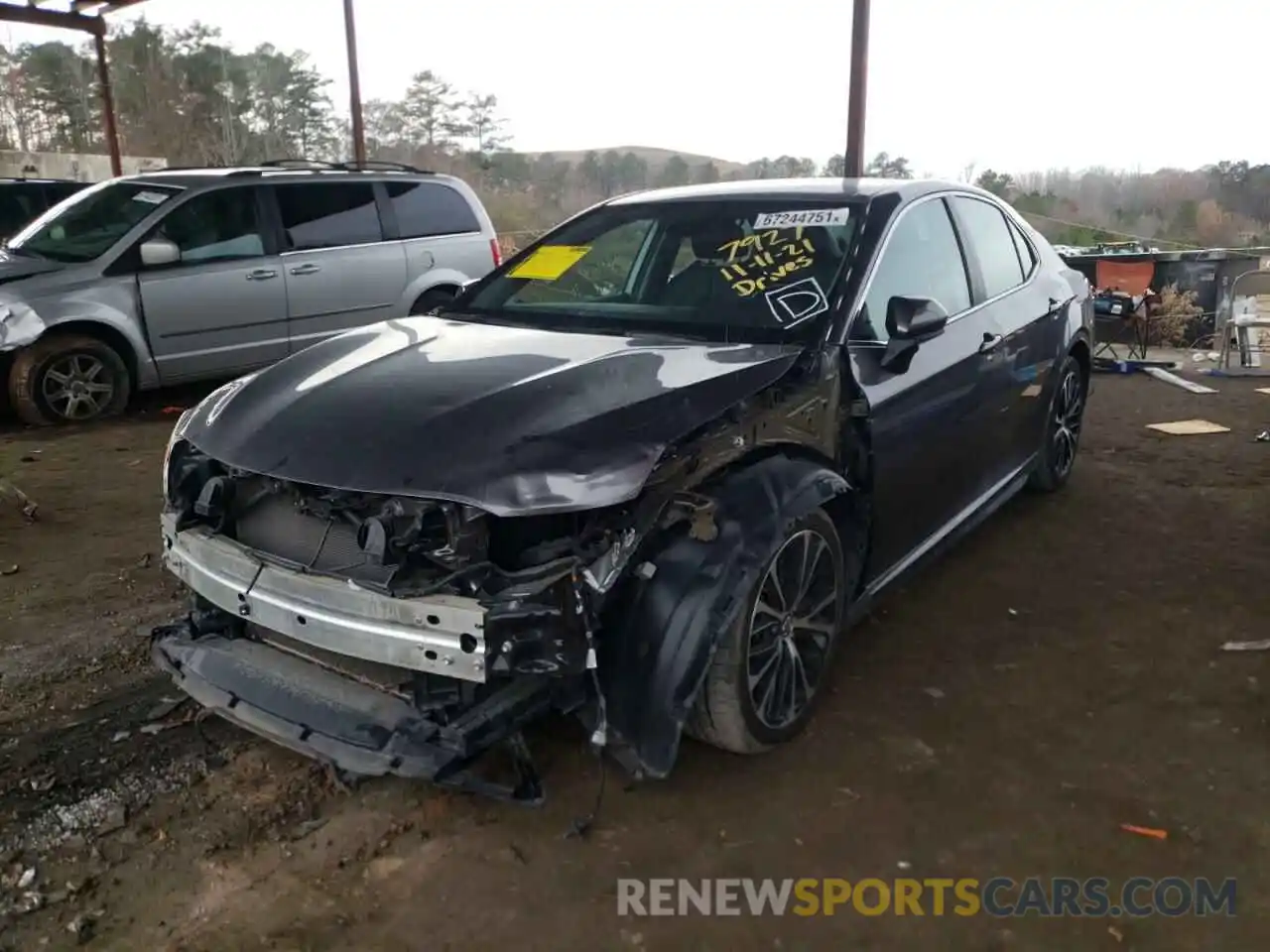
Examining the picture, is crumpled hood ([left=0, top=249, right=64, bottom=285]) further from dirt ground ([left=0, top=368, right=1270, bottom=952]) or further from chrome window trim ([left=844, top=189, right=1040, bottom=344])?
chrome window trim ([left=844, top=189, right=1040, bottom=344])

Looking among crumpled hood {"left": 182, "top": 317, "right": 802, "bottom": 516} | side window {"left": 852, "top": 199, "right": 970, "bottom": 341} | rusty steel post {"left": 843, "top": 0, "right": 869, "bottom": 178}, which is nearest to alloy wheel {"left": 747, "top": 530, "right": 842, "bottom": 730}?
crumpled hood {"left": 182, "top": 317, "right": 802, "bottom": 516}

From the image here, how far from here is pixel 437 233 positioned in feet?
26.6

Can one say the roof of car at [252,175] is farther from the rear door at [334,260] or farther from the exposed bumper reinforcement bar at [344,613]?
the exposed bumper reinforcement bar at [344,613]

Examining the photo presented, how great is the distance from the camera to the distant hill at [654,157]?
1800 cm

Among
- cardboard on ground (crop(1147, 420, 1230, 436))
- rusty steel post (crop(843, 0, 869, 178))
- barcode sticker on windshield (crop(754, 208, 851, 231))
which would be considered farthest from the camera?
rusty steel post (crop(843, 0, 869, 178))

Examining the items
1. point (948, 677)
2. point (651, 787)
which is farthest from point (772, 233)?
point (651, 787)

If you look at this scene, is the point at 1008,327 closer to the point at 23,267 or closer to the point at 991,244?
the point at 991,244

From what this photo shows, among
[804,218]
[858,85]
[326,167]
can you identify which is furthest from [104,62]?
[804,218]

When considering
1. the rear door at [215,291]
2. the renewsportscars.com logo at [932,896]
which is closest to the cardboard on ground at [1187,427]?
the renewsportscars.com logo at [932,896]

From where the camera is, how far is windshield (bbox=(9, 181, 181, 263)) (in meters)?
6.89

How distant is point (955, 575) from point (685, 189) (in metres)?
1.93

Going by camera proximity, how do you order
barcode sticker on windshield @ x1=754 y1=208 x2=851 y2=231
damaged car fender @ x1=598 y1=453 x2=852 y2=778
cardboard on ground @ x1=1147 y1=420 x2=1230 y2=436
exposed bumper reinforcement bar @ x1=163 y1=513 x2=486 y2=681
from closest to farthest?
exposed bumper reinforcement bar @ x1=163 y1=513 x2=486 y2=681 → damaged car fender @ x1=598 y1=453 x2=852 y2=778 → barcode sticker on windshield @ x1=754 y1=208 x2=851 y2=231 → cardboard on ground @ x1=1147 y1=420 x2=1230 y2=436

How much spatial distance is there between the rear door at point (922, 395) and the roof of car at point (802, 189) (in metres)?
0.09

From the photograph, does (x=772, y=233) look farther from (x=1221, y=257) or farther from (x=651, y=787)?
(x=1221, y=257)
